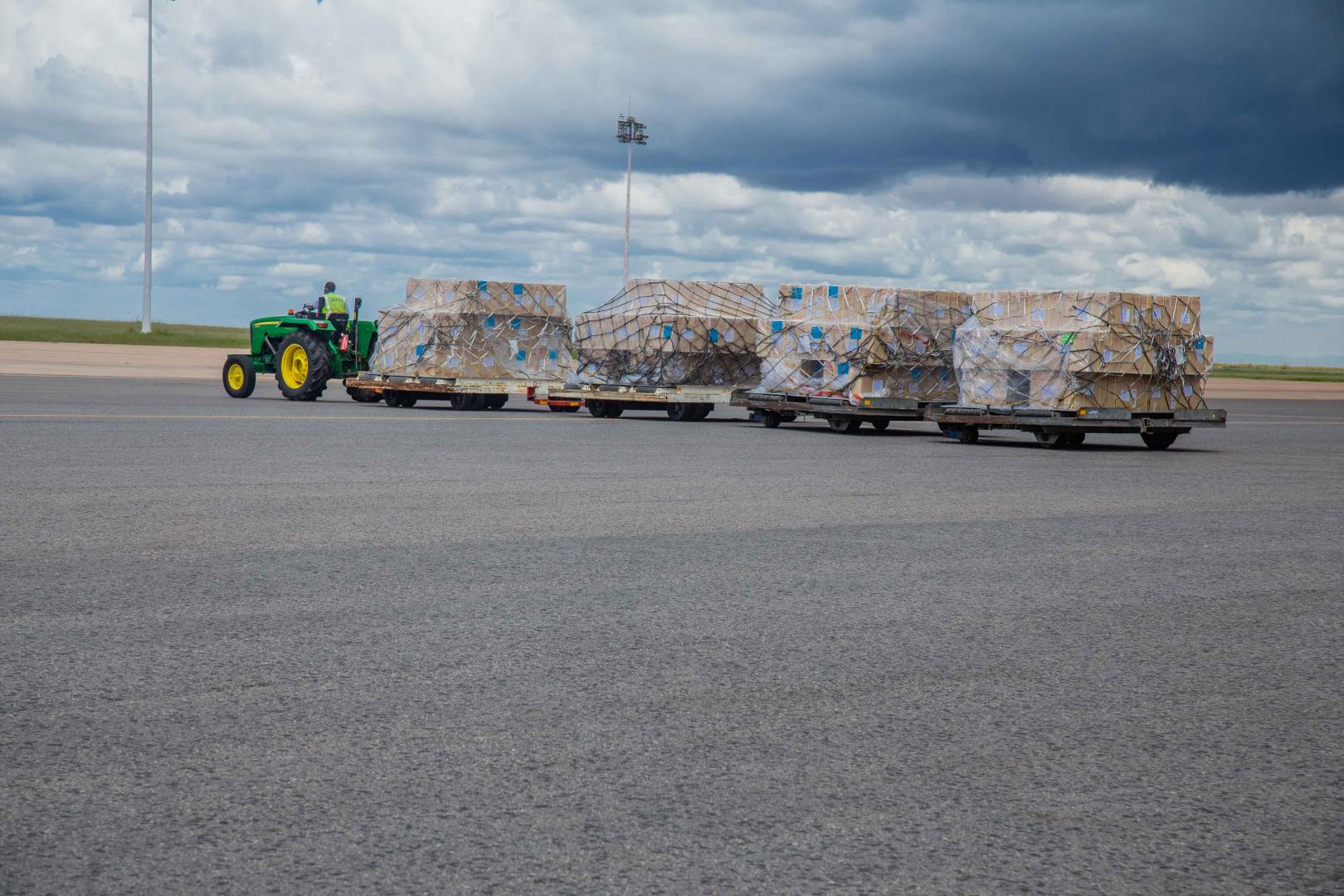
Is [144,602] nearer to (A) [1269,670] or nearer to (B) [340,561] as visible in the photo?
(B) [340,561]

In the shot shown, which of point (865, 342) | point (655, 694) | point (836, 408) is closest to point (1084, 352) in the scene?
point (865, 342)

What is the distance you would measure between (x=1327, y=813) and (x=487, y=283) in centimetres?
2389

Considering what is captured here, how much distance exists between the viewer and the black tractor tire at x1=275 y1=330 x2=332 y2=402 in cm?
2636

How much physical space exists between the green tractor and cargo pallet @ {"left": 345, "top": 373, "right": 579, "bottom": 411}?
581mm

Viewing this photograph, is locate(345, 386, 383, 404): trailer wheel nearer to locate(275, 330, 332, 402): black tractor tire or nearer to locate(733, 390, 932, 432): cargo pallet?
locate(275, 330, 332, 402): black tractor tire

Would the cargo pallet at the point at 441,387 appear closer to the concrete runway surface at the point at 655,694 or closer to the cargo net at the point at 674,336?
the cargo net at the point at 674,336

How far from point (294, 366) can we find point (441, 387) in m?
2.97

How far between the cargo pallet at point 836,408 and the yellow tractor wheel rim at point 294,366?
8.46m

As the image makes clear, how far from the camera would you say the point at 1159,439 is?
2072 centimetres

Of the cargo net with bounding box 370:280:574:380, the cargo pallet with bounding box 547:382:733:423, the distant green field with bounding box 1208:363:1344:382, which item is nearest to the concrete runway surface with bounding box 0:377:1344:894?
the cargo pallet with bounding box 547:382:733:423

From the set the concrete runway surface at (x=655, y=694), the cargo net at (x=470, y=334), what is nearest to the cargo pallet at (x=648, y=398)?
the cargo net at (x=470, y=334)

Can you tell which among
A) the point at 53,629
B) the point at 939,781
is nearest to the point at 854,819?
the point at 939,781

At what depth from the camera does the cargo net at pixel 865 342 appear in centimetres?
2247

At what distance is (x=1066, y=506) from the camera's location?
12.0 metres
